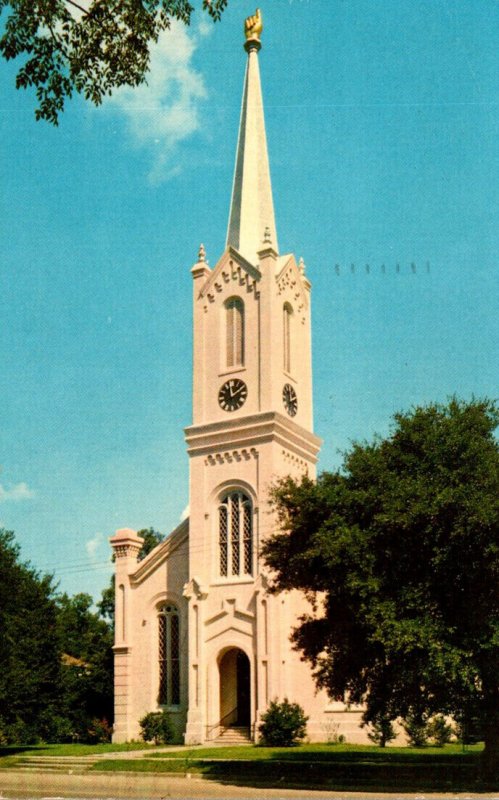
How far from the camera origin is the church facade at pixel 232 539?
37.9 meters

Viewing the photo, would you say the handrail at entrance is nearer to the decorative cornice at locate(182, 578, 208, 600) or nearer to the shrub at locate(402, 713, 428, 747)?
the decorative cornice at locate(182, 578, 208, 600)

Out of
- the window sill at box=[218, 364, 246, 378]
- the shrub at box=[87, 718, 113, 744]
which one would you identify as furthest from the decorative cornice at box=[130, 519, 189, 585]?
the shrub at box=[87, 718, 113, 744]

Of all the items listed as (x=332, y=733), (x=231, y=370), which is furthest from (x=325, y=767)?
(x=231, y=370)

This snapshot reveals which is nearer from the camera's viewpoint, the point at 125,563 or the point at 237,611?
the point at 237,611

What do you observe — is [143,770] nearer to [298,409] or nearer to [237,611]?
[237,611]

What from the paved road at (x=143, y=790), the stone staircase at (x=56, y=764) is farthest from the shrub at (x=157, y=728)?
the paved road at (x=143, y=790)

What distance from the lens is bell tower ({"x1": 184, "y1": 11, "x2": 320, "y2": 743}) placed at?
125 ft

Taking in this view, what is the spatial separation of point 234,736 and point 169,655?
5473 mm

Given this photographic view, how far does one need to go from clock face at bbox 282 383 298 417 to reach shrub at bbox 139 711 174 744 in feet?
46.8

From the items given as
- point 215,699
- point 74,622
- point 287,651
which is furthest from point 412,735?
point 74,622

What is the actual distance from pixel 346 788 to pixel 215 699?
1856 cm

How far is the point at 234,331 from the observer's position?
43.3m

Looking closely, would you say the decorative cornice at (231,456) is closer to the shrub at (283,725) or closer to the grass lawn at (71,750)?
the shrub at (283,725)

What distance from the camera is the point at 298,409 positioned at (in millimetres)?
43438
